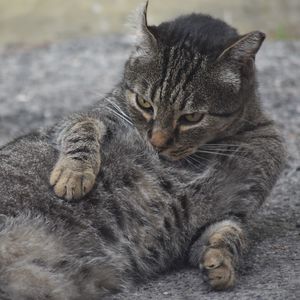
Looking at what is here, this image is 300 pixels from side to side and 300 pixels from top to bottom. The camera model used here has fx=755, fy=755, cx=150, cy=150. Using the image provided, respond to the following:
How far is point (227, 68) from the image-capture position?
3879 mm

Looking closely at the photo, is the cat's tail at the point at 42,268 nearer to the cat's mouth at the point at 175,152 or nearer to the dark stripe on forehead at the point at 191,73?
the cat's mouth at the point at 175,152

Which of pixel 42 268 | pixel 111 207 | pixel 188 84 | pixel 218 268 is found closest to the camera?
pixel 42 268

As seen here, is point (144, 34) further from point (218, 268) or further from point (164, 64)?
point (218, 268)

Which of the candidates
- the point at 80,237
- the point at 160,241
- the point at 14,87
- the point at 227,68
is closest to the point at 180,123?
the point at 227,68

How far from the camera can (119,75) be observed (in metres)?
6.79

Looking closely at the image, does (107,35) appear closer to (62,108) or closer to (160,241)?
(62,108)

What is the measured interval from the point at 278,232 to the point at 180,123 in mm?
824

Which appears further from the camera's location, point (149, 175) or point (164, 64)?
point (164, 64)

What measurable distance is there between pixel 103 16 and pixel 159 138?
7615 mm

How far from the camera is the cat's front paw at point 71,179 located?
3.36 metres

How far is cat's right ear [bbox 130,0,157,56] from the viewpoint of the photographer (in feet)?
13.0

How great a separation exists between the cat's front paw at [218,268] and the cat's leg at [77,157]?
617 millimetres

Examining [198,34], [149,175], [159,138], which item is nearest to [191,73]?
[198,34]

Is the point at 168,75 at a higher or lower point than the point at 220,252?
higher
